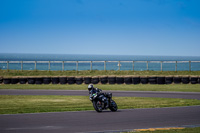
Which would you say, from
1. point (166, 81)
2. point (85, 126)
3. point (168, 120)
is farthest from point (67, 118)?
point (166, 81)

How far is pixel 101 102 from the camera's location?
15883mm

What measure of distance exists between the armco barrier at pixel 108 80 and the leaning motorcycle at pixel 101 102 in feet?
59.5

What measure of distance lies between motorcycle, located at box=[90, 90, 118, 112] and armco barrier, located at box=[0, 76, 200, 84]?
18.1 metres

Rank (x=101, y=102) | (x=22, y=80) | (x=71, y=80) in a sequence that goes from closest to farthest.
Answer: (x=101, y=102) < (x=71, y=80) < (x=22, y=80)

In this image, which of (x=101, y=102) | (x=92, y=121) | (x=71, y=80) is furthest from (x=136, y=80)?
(x=92, y=121)

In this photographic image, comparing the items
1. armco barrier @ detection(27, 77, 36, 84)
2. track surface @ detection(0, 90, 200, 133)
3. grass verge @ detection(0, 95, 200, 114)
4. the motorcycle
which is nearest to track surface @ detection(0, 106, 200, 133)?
track surface @ detection(0, 90, 200, 133)

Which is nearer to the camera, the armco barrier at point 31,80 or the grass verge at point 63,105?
the grass verge at point 63,105

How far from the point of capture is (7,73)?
146 ft

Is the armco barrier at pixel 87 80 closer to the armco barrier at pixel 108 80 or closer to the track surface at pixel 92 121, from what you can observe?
the armco barrier at pixel 108 80

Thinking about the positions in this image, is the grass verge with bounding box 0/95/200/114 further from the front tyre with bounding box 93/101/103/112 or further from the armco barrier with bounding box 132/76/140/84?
the armco barrier with bounding box 132/76/140/84

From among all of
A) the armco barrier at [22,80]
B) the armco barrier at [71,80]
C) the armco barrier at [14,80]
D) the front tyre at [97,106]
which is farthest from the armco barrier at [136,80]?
the front tyre at [97,106]

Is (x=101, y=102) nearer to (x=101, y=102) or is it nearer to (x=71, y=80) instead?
(x=101, y=102)

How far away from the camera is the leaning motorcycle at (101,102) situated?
15.5m

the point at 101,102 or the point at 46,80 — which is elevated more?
the point at 46,80
